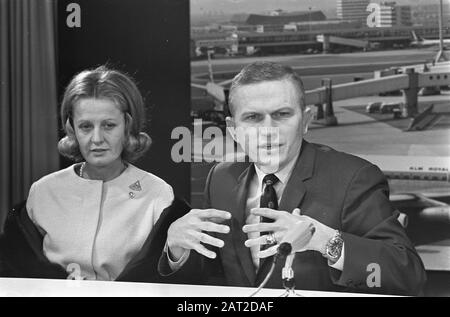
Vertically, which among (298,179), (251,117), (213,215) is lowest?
(213,215)

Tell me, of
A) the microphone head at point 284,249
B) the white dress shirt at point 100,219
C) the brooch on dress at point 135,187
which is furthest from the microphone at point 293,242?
the brooch on dress at point 135,187

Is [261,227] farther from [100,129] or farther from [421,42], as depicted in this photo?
[421,42]

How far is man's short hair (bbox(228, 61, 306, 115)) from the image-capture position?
8.94 ft

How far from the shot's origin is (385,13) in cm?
271

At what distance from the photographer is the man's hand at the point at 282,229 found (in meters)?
2.66

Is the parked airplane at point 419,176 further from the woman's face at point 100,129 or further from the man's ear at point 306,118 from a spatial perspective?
the woman's face at point 100,129

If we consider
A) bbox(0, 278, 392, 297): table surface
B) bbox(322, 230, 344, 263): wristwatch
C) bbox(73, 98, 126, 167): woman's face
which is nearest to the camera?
bbox(322, 230, 344, 263): wristwatch

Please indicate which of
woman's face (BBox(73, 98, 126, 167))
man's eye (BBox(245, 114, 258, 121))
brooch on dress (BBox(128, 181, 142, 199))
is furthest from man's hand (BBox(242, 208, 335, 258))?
woman's face (BBox(73, 98, 126, 167))

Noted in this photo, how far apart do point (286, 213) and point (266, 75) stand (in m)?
0.48

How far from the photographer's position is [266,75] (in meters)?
2.73

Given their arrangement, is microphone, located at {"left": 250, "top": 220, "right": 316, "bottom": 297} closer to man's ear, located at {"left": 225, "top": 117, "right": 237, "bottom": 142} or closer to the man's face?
the man's face

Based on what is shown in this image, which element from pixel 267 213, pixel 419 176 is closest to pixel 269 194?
pixel 267 213

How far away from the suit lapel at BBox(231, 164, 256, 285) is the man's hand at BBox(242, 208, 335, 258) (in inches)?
1.2
